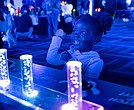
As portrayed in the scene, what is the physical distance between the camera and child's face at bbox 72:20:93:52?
4.53 ft

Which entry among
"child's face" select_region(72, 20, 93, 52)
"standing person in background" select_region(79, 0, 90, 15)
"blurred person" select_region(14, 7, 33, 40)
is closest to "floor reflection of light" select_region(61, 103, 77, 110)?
"child's face" select_region(72, 20, 93, 52)

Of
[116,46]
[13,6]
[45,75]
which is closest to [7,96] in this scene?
[45,75]

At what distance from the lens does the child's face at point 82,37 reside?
1.38 metres

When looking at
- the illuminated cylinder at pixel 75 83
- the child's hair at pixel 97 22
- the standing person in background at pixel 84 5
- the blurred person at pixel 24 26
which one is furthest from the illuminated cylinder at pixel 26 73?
the standing person in background at pixel 84 5

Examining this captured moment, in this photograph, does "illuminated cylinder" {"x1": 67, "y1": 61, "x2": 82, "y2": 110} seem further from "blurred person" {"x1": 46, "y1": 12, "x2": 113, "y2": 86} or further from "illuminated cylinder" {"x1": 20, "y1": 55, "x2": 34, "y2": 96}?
"blurred person" {"x1": 46, "y1": 12, "x2": 113, "y2": 86}

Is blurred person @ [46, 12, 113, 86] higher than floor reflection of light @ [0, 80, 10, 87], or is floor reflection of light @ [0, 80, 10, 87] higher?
blurred person @ [46, 12, 113, 86]

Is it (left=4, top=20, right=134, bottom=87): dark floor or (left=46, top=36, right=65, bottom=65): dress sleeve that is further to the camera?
(left=4, top=20, right=134, bottom=87): dark floor

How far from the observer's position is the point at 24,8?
258 inches

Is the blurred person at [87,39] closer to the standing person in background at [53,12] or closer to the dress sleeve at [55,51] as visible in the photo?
the dress sleeve at [55,51]

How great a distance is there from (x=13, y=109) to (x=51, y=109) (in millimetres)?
266

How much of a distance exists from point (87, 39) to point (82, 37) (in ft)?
0.10

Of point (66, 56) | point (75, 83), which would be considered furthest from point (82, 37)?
point (75, 83)

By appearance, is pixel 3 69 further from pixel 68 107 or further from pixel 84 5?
pixel 84 5

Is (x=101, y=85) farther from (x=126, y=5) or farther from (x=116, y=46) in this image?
(x=126, y=5)
